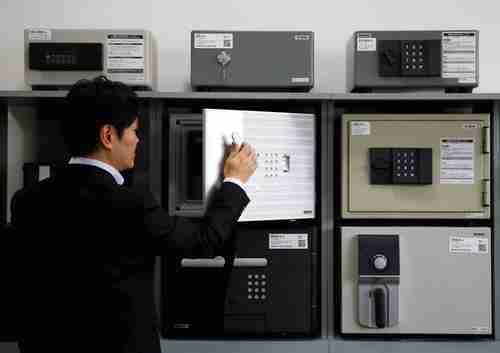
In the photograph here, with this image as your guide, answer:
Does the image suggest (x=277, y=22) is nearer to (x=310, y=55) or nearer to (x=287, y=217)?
(x=310, y=55)

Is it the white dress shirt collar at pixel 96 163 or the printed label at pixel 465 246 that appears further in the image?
the printed label at pixel 465 246

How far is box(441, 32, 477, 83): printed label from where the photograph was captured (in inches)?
64.6

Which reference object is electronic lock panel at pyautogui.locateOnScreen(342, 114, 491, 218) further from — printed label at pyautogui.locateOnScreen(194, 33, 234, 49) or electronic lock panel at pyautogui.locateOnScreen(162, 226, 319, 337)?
printed label at pyautogui.locateOnScreen(194, 33, 234, 49)

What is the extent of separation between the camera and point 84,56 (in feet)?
5.42

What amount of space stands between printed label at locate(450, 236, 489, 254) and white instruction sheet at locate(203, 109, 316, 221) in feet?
1.47

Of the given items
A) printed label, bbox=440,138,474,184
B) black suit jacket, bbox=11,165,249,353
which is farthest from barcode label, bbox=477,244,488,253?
black suit jacket, bbox=11,165,249,353

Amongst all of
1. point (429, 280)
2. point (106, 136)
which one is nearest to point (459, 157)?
point (429, 280)

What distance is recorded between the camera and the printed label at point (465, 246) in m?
1.62

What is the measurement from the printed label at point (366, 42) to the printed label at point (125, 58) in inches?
27.5

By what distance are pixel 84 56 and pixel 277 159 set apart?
0.70 metres

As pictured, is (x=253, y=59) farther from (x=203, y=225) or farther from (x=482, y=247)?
(x=482, y=247)

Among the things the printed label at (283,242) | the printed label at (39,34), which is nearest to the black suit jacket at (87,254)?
the printed label at (283,242)

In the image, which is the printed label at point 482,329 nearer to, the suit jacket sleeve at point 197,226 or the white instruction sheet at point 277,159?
the white instruction sheet at point 277,159

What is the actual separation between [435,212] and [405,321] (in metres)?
0.36
